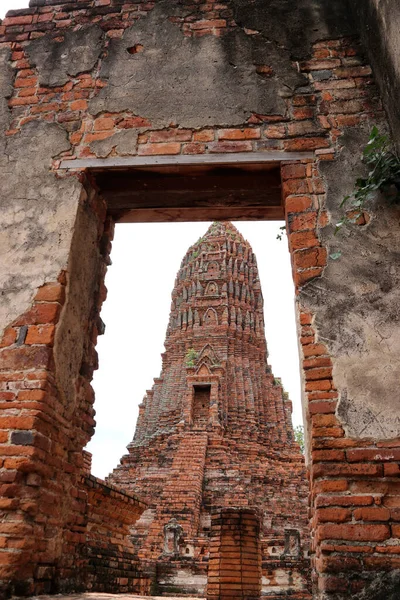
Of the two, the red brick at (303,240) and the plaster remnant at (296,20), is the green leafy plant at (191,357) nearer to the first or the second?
the plaster remnant at (296,20)

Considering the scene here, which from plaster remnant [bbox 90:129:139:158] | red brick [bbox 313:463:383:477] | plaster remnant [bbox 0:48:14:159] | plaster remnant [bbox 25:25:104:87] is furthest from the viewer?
plaster remnant [bbox 25:25:104:87]

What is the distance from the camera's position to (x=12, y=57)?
428cm

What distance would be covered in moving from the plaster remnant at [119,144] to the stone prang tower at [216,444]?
4.34 meters

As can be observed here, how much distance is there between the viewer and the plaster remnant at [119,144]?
374 centimetres

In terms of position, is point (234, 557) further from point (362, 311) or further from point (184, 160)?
point (184, 160)

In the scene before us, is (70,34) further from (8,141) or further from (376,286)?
(376,286)

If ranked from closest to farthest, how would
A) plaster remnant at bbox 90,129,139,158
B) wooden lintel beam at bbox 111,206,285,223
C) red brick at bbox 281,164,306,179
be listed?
red brick at bbox 281,164,306,179, plaster remnant at bbox 90,129,139,158, wooden lintel beam at bbox 111,206,285,223

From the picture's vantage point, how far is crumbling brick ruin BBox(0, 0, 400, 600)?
107 inches

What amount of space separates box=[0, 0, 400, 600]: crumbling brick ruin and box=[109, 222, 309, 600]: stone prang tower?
3498 millimetres

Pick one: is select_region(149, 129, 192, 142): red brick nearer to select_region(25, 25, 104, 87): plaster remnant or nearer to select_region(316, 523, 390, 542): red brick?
select_region(25, 25, 104, 87): plaster remnant

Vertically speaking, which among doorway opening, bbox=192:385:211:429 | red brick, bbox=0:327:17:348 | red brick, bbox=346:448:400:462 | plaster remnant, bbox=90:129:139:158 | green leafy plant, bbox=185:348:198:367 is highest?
green leafy plant, bbox=185:348:198:367

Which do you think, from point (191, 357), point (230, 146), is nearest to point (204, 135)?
point (230, 146)

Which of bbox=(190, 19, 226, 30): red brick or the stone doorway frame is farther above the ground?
bbox=(190, 19, 226, 30): red brick

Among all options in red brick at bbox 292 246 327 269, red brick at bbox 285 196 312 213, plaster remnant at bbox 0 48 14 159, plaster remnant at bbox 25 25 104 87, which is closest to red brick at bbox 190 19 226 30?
plaster remnant at bbox 25 25 104 87
